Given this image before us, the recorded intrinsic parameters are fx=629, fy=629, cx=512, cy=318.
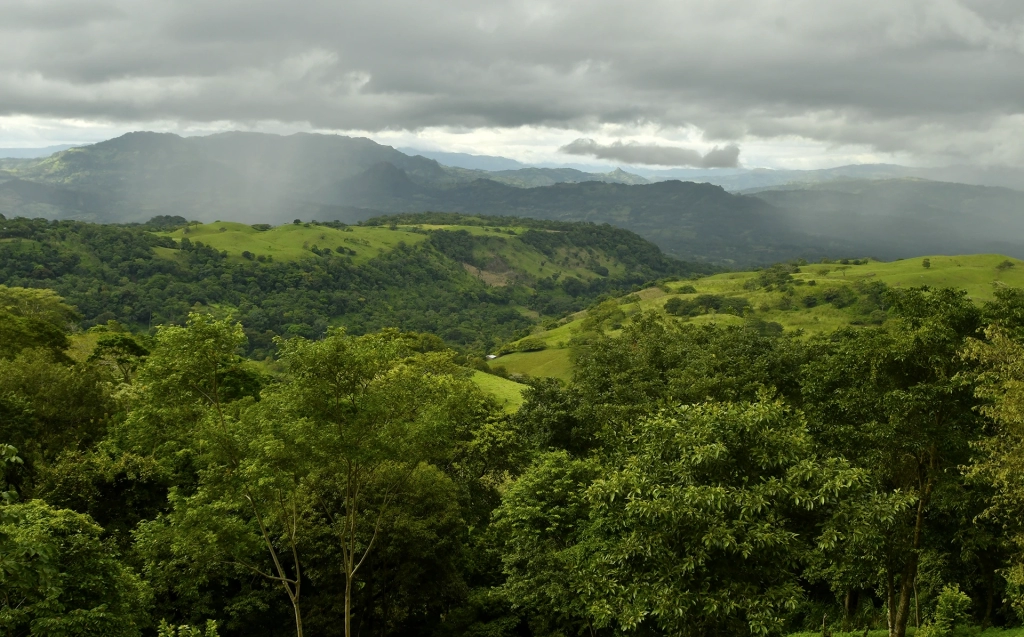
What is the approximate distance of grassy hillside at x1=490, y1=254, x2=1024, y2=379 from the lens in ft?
395

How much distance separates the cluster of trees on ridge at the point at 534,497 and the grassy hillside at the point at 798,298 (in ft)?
260

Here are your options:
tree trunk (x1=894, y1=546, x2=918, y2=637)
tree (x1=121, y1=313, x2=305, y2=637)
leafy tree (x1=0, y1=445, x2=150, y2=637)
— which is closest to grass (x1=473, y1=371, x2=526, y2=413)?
tree (x1=121, y1=313, x2=305, y2=637)

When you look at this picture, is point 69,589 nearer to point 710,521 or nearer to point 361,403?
point 361,403

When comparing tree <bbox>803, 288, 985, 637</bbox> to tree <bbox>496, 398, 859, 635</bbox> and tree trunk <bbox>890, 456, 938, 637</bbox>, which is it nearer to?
tree trunk <bbox>890, 456, 938, 637</bbox>

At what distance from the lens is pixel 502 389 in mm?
72625

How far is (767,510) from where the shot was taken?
11.9 metres

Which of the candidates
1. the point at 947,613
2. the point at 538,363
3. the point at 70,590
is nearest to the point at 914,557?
the point at 947,613

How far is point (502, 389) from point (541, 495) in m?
51.1

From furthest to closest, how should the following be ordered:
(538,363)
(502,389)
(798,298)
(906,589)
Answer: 1. (798,298)
2. (538,363)
3. (502,389)
4. (906,589)

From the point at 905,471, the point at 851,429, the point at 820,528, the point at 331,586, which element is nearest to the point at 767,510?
the point at 820,528

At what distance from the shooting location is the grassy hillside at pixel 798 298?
4737 inches

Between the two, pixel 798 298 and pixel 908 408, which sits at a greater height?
pixel 908 408

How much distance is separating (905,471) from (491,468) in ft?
71.3

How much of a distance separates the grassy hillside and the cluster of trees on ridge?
79.2 m
